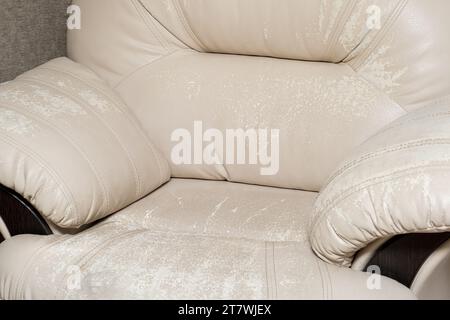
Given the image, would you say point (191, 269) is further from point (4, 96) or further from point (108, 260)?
point (4, 96)

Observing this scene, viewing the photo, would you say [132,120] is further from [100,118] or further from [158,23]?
[158,23]

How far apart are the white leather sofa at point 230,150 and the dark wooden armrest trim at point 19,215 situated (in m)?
0.02

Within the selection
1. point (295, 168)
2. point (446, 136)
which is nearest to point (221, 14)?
point (295, 168)

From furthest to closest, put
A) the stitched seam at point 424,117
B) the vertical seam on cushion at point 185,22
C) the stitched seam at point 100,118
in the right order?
the vertical seam on cushion at point 185,22
the stitched seam at point 100,118
the stitched seam at point 424,117

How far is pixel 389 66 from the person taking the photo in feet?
4.56

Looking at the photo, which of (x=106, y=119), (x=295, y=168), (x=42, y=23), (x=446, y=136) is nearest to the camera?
(x=446, y=136)

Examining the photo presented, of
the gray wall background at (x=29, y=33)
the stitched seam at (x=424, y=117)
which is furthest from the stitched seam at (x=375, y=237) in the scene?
the gray wall background at (x=29, y=33)

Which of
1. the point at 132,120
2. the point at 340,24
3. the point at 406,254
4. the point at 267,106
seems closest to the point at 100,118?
the point at 132,120

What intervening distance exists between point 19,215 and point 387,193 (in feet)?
2.22

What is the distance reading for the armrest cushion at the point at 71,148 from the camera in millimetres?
1159

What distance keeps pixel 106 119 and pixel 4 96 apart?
21 cm

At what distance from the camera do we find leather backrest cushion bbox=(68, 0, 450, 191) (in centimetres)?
137

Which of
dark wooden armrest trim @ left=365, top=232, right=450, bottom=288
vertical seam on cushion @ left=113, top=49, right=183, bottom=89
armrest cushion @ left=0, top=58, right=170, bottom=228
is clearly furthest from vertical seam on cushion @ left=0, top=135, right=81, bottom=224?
dark wooden armrest trim @ left=365, top=232, right=450, bottom=288

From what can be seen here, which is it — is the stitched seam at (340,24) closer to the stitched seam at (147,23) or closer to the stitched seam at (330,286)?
the stitched seam at (147,23)
